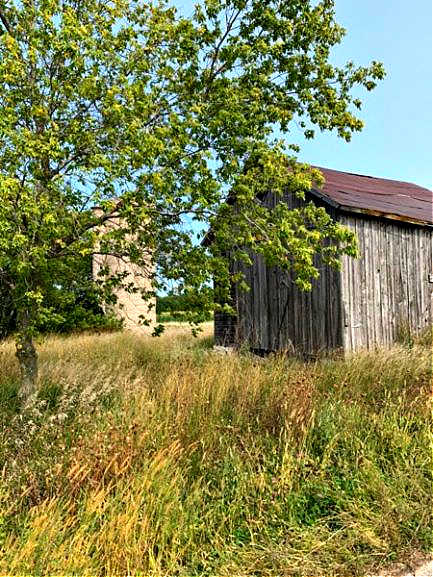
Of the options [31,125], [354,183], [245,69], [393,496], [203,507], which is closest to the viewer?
[203,507]

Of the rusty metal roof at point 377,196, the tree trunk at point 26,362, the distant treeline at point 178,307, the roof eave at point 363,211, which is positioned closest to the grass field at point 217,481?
the tree trunk at point 26,362

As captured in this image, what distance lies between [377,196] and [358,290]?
11.7 ft

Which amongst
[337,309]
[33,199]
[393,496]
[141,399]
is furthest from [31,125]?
[337,309]

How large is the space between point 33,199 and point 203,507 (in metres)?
3.24

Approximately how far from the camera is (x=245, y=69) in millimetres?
6492

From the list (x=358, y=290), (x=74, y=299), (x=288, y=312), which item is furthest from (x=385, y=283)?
(x=74, y=299)

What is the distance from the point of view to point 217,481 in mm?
4160

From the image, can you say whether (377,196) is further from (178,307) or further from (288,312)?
(178,307)

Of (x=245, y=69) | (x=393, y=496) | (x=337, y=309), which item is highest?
(x=245, y=69)

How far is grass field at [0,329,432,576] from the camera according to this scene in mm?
3322

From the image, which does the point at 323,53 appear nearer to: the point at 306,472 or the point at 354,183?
the point at 306,472

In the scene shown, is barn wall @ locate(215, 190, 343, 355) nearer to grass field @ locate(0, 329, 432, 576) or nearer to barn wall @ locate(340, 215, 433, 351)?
barn wall @ locate(340, 215, 433, 351)

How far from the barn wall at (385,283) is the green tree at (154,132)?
15.1 feet

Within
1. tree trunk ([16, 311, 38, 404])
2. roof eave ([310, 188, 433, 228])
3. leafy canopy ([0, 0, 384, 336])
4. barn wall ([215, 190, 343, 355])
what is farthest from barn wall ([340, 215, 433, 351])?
tree trunk ([16, 311, 38, 404])
